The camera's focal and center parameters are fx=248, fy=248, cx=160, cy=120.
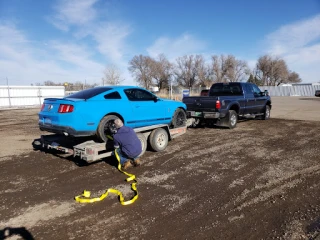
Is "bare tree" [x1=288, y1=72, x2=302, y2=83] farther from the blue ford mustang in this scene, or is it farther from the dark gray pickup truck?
the blue ford mustang

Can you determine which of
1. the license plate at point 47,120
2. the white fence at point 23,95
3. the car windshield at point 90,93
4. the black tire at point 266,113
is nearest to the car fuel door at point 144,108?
the car windshield at point 90,93

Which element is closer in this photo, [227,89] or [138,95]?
[138,95]

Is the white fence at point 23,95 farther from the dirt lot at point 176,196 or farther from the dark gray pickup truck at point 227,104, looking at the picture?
the dark gray pickup truck at point 227,104

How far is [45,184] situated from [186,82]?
263 ft

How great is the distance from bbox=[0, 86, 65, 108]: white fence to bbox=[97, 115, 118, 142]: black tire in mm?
29326

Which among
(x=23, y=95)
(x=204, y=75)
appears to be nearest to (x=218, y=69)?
(x=204, y=75)

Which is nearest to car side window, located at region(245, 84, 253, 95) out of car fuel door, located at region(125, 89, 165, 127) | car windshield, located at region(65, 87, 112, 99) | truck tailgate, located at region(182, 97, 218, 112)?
truck tailgate, located at region(182, 97, 218, 112)

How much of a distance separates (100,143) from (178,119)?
11.1 ft

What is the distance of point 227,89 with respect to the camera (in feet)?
38.6

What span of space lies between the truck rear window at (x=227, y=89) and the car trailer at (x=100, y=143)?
15.6ft

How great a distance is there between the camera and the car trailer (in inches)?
216

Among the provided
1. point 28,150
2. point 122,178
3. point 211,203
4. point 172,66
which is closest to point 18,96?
point 28,150

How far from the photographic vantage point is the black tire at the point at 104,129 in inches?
232

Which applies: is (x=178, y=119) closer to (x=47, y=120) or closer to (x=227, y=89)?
(x=47, y=120)
